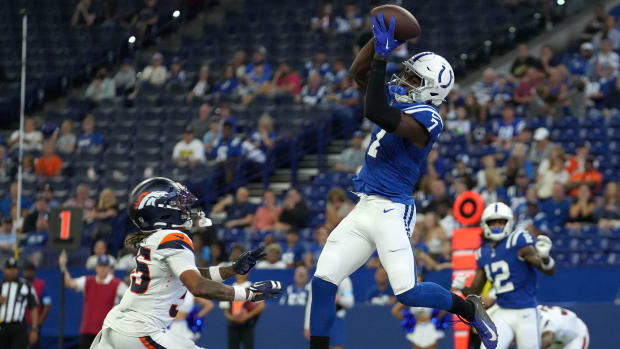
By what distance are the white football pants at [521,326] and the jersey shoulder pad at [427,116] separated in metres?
3.38

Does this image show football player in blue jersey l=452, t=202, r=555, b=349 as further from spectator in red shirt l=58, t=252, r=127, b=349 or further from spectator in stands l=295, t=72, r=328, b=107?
spectator in stands l=295, t=72, r=328, b=107

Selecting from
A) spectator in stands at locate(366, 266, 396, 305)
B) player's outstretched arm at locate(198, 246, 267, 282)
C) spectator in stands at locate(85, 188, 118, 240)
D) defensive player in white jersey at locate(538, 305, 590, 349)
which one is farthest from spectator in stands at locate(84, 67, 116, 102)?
player's outstretched arm at locate(198, 246, 267, 282)

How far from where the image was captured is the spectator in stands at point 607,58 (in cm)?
1702

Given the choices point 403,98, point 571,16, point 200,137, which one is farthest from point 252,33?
point 403,98

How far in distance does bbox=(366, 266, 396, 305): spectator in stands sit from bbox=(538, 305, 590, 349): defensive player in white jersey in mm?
2356

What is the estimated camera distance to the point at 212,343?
1384 cm

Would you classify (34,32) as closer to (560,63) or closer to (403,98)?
(560,63)

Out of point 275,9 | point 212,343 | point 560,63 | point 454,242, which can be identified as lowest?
point 212,343

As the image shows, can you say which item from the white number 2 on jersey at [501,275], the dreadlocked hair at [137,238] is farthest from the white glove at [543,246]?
the dreadlocked hair at [137,238]

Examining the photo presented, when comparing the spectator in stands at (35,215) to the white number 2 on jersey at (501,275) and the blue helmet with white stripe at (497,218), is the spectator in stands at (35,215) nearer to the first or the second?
the blue helmet with white stripe at (497,218)

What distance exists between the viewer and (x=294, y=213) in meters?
15.5

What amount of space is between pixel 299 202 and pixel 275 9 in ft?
22.1

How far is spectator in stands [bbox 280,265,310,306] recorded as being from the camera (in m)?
13.3

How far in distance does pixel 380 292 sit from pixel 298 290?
97 cm
